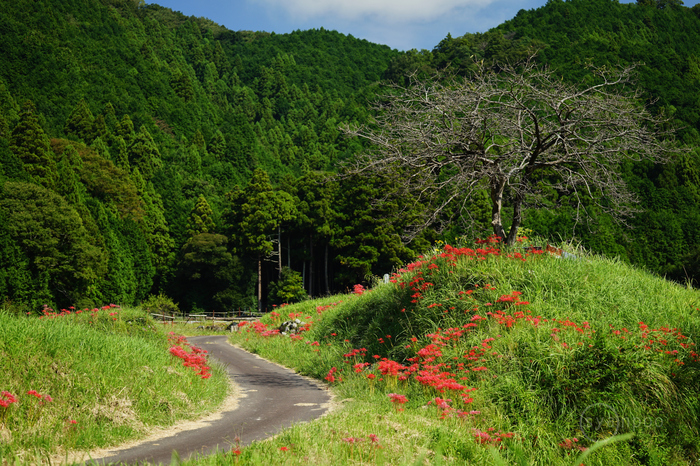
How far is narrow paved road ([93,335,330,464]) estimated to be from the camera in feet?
19.6

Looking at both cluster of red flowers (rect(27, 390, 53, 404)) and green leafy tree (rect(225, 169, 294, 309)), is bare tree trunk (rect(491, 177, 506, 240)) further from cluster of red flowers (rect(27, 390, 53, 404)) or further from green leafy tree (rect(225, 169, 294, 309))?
green leafy tree (rect(225, 169, 294, 309))

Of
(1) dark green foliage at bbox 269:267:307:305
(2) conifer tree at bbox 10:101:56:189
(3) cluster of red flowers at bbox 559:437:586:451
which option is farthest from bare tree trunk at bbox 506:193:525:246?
(2) conifer tree at bbox 10:101:56:189

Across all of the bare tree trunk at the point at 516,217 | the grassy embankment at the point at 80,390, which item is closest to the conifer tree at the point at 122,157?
the grassy embankment at the point at 80,390

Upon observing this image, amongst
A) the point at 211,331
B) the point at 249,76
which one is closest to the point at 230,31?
the point at 249,76

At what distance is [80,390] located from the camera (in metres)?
7.09

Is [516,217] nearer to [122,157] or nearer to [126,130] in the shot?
[122,157]

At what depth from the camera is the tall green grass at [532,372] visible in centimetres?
582

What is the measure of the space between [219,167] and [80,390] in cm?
7038

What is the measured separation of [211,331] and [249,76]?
390 feet

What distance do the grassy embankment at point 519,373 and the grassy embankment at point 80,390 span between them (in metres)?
2.42

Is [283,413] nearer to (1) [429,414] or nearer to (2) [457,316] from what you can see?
(1) [429,414]

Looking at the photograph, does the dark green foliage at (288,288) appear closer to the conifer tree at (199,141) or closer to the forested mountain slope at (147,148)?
the forested mountain slope at (147,148)

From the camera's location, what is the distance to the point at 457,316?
9.98 metres

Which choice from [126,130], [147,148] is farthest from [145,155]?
[126,130]
